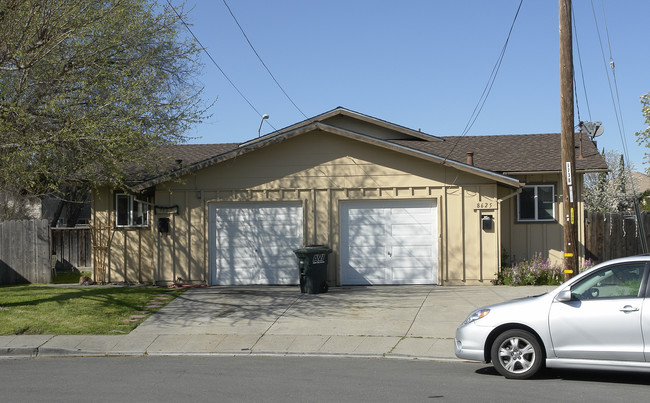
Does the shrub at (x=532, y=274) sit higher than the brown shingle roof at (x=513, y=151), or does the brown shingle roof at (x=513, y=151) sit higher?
the brown shingle roof at (x=513, y=151)

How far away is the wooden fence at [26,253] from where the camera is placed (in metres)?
19.0

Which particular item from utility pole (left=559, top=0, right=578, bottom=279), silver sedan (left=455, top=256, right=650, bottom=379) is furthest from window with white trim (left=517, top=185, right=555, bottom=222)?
silver sedan (left=455, top=256, right=650, bottom=379)

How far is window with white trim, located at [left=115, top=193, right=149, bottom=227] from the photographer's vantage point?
19.2 meters

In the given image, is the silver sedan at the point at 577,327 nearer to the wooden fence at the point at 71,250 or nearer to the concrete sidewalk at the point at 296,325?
the concrete sidewalk at the point at 296,325

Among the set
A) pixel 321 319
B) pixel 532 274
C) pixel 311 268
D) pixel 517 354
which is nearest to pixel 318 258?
pixel 311 268

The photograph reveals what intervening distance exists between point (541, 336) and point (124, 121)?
30.8 ft

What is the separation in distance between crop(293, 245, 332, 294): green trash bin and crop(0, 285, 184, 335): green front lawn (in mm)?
3102

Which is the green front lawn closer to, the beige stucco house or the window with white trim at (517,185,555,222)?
the beige stucco house

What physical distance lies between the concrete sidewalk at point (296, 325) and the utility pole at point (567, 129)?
8.98 ft

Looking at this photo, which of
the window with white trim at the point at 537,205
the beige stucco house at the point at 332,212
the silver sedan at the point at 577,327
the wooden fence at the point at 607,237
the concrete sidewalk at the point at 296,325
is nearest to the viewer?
the silver sedan at the point at 577,327

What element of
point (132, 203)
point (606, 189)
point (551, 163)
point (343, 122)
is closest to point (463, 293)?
point (551, 163)

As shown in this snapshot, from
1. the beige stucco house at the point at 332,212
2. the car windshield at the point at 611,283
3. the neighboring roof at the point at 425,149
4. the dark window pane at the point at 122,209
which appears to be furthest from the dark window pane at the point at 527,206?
the dark window pane at the point at 122,209

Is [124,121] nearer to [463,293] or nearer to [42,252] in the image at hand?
[42,252]

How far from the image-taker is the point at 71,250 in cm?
2336
